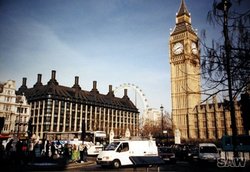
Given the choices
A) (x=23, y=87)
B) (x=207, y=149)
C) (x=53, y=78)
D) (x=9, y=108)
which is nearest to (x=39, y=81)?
(x=23, y=87)

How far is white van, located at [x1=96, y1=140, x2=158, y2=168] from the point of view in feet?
62.0

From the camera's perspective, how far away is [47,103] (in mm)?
92188

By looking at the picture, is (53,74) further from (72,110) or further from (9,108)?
(9,108)

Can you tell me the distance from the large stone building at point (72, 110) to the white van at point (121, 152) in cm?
5725

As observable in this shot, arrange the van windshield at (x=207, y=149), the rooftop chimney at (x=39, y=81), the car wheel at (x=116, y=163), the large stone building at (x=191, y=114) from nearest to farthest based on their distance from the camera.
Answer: the car wheel at (x=116, y=163) → the van windshield at (x=207, y=149) → the large stone building at (x=191, y=114) → the rooftop chimney at (x=39, y=81)

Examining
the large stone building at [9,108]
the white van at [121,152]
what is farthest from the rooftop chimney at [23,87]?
the white van at [121,152]

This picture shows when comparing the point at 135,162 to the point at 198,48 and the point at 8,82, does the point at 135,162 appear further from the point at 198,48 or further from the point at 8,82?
the point at 8,82

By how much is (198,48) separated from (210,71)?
1.03m

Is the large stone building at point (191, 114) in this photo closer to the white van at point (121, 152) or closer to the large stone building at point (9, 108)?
the large stone building at point (9, 108)

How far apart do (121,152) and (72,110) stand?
275ft

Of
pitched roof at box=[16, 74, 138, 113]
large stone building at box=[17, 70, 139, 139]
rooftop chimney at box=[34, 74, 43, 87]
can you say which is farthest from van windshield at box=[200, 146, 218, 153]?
rooftop chimney at box=[34, 74, 43, 87]

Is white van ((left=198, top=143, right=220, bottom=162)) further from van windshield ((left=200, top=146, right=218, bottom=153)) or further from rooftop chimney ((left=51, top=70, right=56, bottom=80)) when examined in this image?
rooftop chimney ((left=51, top=70, right=56, bottom=80))

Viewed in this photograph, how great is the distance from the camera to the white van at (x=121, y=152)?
18.9m

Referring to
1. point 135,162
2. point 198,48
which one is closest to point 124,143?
point 135,162
